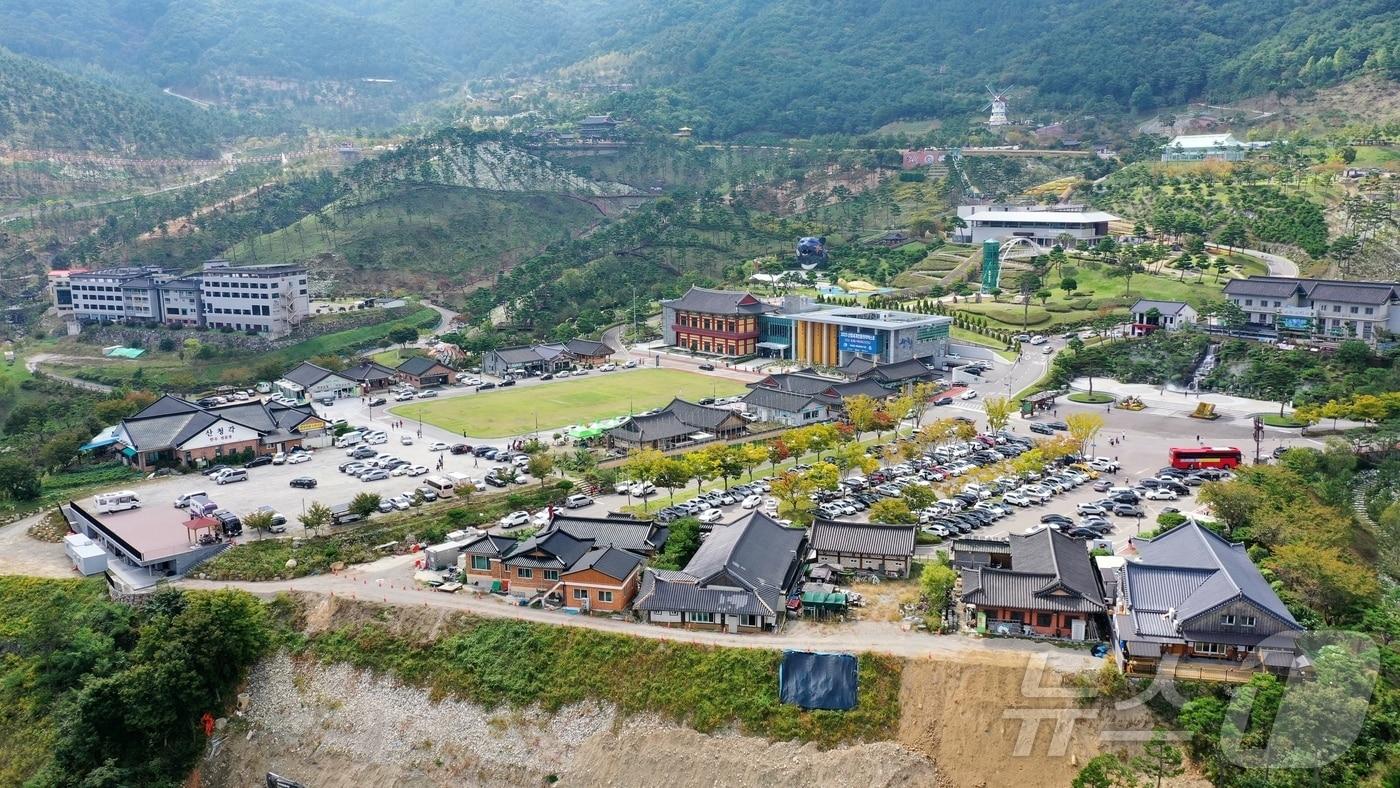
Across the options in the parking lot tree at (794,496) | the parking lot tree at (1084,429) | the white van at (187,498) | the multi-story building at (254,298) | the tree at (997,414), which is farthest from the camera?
the multi-story building at (254,298)

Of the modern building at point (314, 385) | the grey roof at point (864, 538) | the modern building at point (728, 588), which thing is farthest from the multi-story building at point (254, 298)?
the grey roof at point (864, 538)

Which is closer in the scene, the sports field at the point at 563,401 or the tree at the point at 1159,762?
the tree at the point at 1159,762

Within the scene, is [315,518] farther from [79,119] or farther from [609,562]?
[79,119]

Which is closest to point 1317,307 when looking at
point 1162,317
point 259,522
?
point 1162,317

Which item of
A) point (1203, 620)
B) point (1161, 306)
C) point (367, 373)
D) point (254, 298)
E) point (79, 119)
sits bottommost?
point (367, 373)

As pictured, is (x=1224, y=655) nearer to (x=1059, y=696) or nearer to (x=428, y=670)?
(x=1059, y=696)

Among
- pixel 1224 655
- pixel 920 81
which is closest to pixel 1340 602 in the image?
pixel 1224 655

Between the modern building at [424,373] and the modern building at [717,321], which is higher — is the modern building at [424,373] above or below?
below

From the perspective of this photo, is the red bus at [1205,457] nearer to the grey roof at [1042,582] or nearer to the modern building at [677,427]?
the grey roof at [1042,582]
